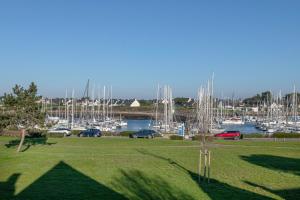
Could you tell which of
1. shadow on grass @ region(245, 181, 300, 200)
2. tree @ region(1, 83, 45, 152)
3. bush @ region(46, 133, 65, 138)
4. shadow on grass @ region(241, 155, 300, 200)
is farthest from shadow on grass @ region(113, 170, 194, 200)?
bush @ region(46, 133, 65, 138)

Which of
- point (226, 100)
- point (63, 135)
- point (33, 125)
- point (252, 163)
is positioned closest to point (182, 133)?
point (63, 135)

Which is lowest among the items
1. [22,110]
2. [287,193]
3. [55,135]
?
[287,193]

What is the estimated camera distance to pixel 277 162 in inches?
1396

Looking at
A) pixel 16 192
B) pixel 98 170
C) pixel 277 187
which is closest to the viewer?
pixel 16 192

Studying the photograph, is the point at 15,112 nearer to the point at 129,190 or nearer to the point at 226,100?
the point at 129,190

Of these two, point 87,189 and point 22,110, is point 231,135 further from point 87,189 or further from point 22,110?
point 87,189

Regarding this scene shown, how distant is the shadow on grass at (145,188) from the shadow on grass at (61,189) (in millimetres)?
703

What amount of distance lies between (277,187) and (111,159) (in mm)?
14507

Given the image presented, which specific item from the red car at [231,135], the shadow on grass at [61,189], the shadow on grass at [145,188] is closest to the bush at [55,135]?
the red car at [231,135]

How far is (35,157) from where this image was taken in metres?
36.0

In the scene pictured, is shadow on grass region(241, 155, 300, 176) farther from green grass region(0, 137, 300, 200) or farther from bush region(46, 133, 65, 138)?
bush region(46, 133, 65, 138)

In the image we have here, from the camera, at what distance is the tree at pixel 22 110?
4182 cm

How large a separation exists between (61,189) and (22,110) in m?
22.0

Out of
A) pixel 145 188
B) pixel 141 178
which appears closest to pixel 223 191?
pixel 145 188
